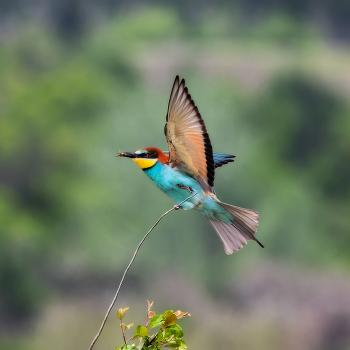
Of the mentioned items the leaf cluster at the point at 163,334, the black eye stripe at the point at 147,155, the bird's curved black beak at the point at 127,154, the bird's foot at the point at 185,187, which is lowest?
the leaf cluster at the point at 163,334

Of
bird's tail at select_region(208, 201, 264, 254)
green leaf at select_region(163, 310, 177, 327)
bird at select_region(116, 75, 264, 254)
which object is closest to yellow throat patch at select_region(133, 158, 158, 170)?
A: bird at select_region(116, 75, 264, 254)

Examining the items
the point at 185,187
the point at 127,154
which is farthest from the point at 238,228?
the point at 127,154

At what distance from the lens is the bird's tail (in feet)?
2.19

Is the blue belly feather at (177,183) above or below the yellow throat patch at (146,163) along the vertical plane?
below

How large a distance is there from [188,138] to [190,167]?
45 mm

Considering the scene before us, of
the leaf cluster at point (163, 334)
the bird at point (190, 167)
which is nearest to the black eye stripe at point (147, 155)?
the bird at point (190, 167)

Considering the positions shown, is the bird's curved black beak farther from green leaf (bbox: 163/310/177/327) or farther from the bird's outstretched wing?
green leaf (bbox: 163/310/177/327)

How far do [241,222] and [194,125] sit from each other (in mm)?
165

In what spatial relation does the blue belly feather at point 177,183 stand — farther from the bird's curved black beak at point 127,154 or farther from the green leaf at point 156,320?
the green leaf at point 156,320

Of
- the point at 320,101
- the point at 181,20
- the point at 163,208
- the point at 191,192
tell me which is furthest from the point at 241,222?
the point at 181,20

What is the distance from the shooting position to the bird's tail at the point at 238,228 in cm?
67

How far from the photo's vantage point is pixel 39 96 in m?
2.70

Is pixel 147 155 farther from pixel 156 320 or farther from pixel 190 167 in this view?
pixel 156 320

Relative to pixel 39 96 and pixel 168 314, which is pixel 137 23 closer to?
pixel 39 96
